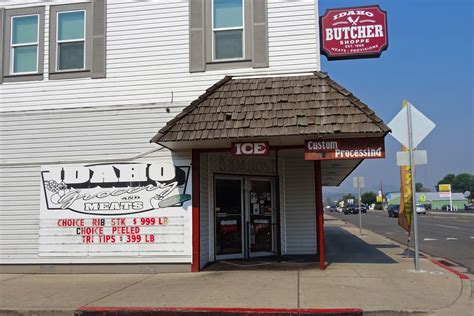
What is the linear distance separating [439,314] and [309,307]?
1865mm

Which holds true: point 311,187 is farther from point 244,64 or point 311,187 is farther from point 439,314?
point 439,314

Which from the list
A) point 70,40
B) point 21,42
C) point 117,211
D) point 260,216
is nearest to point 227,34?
point 70,40

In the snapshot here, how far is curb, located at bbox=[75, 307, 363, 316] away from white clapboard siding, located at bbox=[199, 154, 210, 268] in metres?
3.71

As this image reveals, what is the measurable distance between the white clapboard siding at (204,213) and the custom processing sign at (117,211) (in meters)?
0.39

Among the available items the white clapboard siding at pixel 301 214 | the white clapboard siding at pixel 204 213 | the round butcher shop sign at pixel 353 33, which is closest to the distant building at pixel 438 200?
the white clapboard siding at pixel 301 214

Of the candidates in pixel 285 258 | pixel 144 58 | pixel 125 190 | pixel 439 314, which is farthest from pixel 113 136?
pixel 439 314

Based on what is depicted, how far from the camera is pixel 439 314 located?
22.4 feet

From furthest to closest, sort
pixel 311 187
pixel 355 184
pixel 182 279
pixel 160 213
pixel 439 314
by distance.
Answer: pixel 355 184, pixel 311 187, pixel 160 213, pixel 182 279, pixel 439 314

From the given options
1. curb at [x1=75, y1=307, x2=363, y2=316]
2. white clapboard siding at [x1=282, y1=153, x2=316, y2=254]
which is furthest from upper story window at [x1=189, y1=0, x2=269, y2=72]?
curb at [x1=75, y1=307, x2=363, y2=316]

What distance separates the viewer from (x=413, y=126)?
10.5m

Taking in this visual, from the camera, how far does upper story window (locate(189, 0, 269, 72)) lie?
11.4 metres

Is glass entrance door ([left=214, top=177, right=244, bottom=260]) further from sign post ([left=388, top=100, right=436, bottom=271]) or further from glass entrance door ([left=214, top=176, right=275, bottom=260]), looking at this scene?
sign post ([left=388, top=100, right=436, bottom=271])

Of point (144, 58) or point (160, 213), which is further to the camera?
point (144, 58)

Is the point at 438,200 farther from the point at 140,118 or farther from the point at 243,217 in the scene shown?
the point at 140,118
